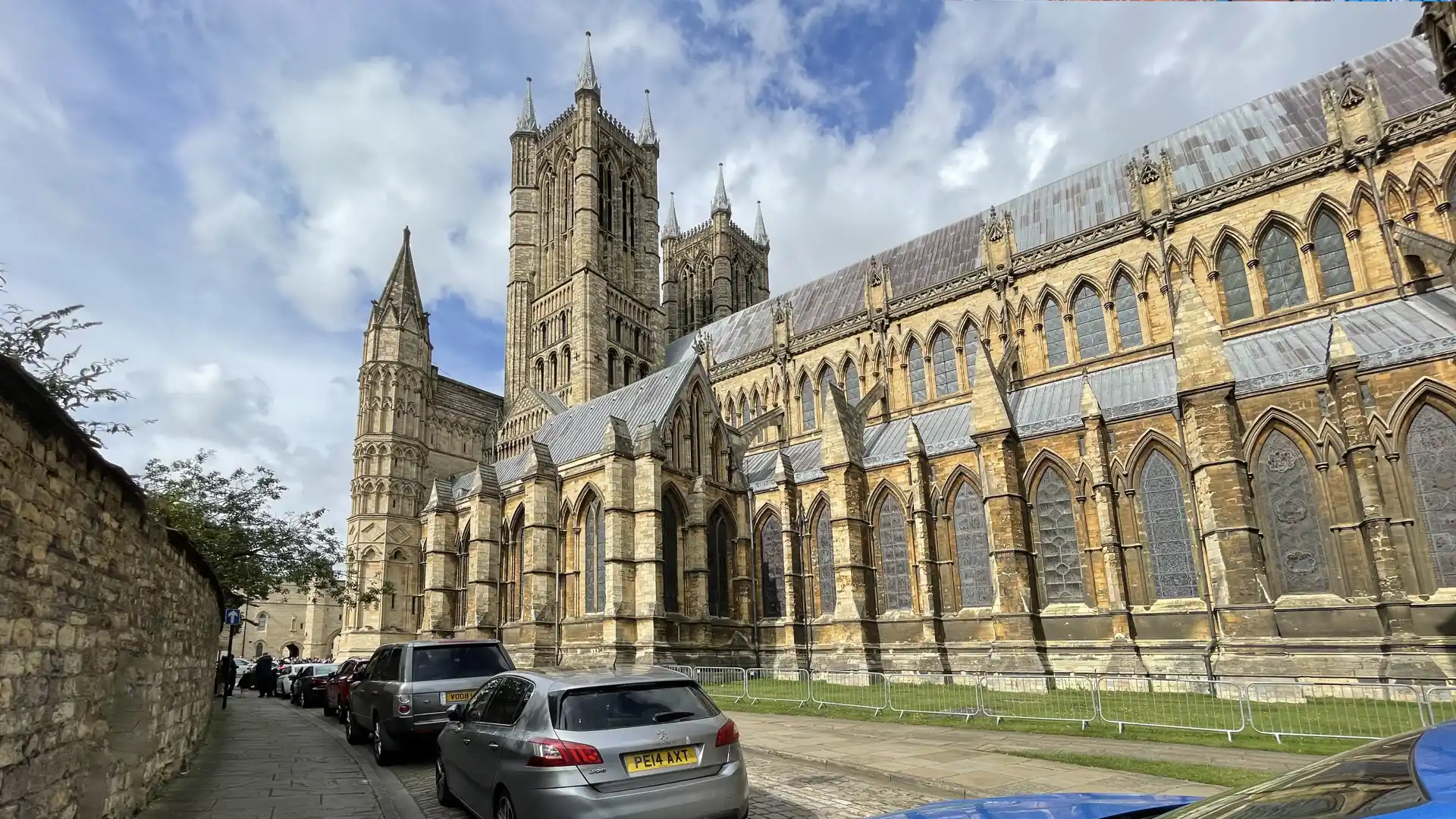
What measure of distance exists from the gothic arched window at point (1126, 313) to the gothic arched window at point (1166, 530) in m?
6.52

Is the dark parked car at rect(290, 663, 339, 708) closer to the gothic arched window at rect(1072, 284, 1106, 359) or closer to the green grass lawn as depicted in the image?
the green grass lawn

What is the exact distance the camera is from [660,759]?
6219 millimetres

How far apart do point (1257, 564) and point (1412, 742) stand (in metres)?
19.2

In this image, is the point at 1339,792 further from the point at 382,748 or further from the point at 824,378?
the point at 824,378

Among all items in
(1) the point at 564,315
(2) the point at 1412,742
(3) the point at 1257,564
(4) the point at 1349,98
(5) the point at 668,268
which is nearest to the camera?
(2) the point at 1412,742

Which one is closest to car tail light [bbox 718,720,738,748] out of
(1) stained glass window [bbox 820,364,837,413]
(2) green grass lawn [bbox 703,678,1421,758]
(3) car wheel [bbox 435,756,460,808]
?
(3) car wheel [bbox 435,756,460,808]

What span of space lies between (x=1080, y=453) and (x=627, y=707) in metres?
18.4

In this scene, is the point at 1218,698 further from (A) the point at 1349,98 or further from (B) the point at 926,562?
(A) the point at 1349,98

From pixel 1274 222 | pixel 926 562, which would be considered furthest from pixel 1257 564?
pixel 1274 222

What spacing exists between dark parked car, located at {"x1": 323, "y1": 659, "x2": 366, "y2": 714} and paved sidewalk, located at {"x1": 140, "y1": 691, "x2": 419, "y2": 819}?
2154mm

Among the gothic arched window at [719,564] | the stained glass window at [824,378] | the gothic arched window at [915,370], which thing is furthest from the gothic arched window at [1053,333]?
the gothic arched window at [719,564]

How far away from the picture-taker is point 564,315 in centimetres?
4722

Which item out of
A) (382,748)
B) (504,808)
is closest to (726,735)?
(504,808)

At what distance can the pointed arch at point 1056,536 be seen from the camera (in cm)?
2144
